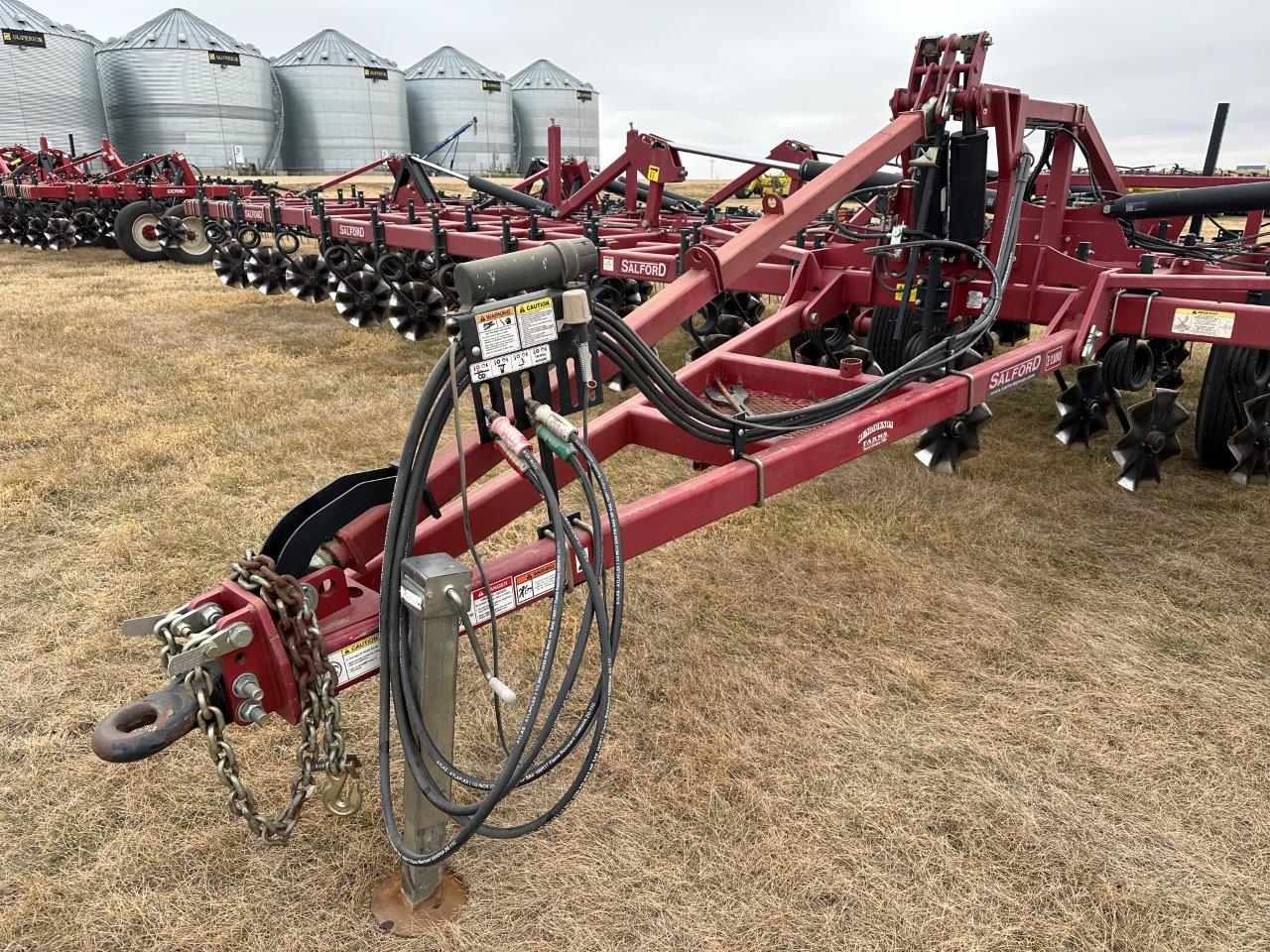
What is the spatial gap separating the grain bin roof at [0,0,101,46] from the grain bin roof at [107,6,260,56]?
8.86 feet

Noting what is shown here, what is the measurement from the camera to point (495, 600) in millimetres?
1623

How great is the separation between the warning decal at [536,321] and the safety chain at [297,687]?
1.93 feet

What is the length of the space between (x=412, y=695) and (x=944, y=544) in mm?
2484

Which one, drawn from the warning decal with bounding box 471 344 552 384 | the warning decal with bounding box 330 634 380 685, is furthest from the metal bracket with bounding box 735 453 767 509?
the warning decal with bounding box 330 634 380 685

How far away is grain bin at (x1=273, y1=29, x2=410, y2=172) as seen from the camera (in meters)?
35.4

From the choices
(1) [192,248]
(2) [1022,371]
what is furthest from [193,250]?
(2) [1022,371]

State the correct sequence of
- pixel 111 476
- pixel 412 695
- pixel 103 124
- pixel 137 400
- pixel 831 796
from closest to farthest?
pixel 412 695 → pixel 831 796 → pixel 111 476 → pixel 137 400 → pixel 103 124

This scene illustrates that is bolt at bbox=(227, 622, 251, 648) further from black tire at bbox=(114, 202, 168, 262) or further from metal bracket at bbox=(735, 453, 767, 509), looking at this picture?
black tire at bbox=(114, 202, 168, 262)

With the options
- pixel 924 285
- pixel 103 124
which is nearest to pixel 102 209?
pixel 924 285

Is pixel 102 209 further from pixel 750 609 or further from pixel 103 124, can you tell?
pixel 103 124

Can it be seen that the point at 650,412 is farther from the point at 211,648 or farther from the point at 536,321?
the point at 211,648

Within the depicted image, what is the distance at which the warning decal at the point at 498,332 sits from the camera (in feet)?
4.84

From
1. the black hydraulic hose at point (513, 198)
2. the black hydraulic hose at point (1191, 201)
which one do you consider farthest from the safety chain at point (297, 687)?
the black hydraulic hose at point (513, 198)

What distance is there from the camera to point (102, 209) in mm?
12820
